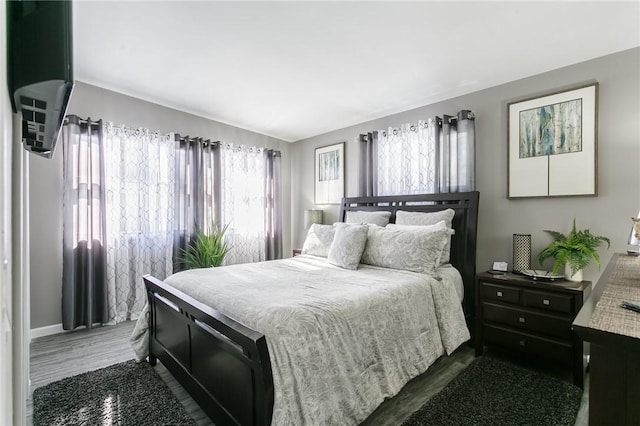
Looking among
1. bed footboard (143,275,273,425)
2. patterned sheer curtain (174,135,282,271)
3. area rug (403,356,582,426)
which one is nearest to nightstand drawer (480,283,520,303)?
area rug (403,356,582,426)

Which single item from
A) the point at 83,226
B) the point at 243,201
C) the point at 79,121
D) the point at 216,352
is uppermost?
the point at 79,121

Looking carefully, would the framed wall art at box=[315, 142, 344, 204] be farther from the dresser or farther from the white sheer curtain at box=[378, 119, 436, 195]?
the dresser

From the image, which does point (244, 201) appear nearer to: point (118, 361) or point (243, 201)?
point (243, 201)

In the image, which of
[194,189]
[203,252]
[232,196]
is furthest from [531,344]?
[194,189]

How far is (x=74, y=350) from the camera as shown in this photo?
2703mm

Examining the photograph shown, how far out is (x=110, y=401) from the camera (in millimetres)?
1948

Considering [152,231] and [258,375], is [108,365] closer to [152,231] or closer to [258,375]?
[152,231]

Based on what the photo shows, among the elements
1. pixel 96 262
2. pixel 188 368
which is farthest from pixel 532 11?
pixel 96 262

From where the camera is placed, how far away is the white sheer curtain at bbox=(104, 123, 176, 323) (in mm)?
3348

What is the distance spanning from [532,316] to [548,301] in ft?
0.57

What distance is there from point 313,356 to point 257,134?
4.03 metres

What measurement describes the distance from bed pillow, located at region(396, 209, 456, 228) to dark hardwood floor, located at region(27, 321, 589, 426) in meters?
1.21

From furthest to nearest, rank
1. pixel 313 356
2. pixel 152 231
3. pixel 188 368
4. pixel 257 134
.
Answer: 1. pixel 257 134
2. pixel 152 231
3. pixel 188 368
4. pixel 313 356

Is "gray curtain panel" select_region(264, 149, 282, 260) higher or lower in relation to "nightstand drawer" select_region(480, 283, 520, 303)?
higher
